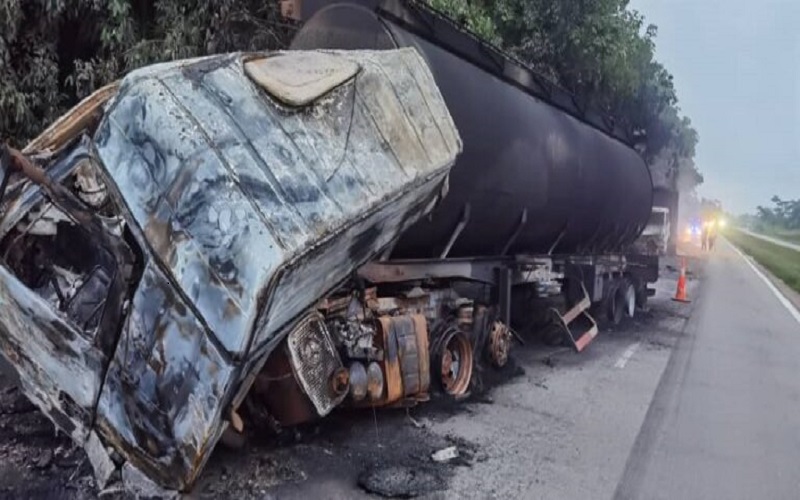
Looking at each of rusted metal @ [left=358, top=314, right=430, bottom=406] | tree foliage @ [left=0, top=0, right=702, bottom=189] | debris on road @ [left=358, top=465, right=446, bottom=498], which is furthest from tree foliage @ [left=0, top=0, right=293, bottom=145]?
debris on road @ [left=358, top=465, right=446, bottom=498]

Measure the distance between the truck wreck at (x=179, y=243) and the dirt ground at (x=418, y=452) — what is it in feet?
1.53

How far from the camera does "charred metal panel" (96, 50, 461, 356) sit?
3406 mm

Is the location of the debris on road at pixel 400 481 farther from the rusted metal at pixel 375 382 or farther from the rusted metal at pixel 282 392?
the rusted metal at pixel 375 382

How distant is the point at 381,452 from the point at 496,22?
1173 centimetres

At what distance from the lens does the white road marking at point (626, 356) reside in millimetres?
8930

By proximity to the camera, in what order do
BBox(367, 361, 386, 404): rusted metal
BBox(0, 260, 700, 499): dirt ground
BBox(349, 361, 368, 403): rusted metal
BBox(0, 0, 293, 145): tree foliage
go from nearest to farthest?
BBox(0, 260, 700, 499): dirt ground, BBox(349, 361, 368, 403): rusted metal, BBox(367, 361, 386, 404): rusted metal, BBox(0, 0, 293, 145): tree foliage

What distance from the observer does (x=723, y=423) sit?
6.39m

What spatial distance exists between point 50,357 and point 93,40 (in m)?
7.04

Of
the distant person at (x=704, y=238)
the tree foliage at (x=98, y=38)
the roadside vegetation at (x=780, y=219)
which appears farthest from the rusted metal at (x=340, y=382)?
the roadside vegetation at (x=780, y=219)

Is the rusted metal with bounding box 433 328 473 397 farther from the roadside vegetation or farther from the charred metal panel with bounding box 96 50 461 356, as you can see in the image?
the roadside vegetation

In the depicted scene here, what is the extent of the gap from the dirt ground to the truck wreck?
1.53ft

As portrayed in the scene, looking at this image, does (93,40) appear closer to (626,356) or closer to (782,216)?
(626,356)

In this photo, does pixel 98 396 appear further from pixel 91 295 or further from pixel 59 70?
pixel 59 70

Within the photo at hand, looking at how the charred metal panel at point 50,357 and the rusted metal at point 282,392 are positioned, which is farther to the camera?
the rusted metal at point 282,392
